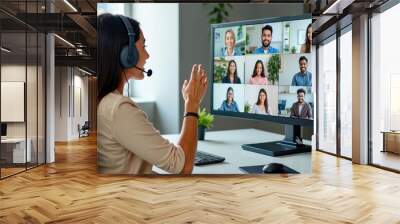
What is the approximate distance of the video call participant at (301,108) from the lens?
14.1 ft

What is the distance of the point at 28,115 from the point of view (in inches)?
254

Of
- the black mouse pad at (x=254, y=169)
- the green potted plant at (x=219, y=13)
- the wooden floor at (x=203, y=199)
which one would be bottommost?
the wooden floor at (x=203, y=199)

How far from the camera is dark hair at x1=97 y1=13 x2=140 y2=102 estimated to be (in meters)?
3.36

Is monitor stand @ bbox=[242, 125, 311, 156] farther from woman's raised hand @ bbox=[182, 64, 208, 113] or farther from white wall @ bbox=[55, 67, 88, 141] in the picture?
white wall @ bbox=[55, 67, 88, 141]

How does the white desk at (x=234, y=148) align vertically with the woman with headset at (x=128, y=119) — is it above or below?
below

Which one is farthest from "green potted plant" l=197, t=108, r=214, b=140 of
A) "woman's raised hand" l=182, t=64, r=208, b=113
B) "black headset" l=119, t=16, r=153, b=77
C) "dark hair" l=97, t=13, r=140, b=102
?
"dark hair" l=97, t=13, r=140, b=102

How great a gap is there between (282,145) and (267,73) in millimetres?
724

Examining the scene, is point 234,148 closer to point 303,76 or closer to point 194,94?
point 303,76

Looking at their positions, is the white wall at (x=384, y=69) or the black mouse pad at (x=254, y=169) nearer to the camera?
the black mouse pad at (x=254, y=169)

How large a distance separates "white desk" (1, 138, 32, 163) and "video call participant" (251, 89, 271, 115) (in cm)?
346

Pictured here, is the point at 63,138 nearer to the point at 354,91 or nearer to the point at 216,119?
the point at 216,119

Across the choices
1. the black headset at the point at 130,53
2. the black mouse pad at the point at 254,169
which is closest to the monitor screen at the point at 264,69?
the black mouse pad at the point at 254,169

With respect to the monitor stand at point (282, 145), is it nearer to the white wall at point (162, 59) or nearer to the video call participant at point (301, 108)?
the video call participant at point (301, 108)

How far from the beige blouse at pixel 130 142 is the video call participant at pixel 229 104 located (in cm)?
129
